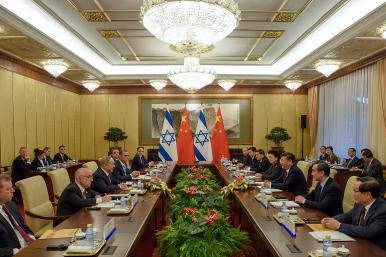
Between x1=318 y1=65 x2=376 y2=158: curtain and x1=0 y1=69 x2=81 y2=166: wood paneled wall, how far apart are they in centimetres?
878

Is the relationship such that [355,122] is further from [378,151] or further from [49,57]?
[49,57]

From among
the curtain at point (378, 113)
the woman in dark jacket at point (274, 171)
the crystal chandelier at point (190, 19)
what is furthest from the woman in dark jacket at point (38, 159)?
the curtain at point (378, 113)

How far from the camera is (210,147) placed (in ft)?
35.8

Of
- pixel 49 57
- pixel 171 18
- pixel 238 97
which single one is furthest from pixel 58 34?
pixel 238 97

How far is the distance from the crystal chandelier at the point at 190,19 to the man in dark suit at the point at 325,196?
2.03m

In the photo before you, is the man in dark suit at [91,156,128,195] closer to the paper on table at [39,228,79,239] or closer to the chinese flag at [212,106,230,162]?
the paper on table at [39,228,79,239]

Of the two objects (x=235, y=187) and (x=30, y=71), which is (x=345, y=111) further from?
(x=30, y=71)

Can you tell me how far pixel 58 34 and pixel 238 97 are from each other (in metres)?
7.42

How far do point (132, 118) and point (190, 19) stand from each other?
31.1 feet

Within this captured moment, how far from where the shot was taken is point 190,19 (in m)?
3.93

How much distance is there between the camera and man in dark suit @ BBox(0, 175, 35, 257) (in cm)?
273

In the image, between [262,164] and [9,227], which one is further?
[262,164]

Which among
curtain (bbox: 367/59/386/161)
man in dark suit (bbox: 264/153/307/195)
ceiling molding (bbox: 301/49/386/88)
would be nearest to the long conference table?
man in dark suit (bbox: 264/153/307/195)

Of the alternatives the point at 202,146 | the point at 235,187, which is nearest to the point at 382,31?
the point at 235,187
